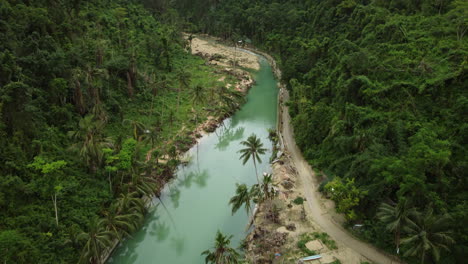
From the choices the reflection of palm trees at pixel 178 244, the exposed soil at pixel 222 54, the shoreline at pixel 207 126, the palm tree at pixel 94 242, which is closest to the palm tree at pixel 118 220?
the palm tree at pixel 94 242

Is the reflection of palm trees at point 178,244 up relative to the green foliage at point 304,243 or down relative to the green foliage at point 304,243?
down

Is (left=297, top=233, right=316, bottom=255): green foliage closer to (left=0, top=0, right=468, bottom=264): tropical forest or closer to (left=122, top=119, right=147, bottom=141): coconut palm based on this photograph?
(left=0, top=0, right=468, bottom=264): tropical forest

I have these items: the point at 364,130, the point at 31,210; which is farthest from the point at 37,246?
the point at 364,130

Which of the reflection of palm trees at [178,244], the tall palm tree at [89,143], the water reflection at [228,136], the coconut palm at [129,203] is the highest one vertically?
the tall palm tree at [89,143]

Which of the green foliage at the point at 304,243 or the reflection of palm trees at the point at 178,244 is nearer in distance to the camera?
the green foliage at the point at 304,243

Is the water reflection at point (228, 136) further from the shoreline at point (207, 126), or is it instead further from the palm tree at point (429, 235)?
the palm tree at point (429, 235)

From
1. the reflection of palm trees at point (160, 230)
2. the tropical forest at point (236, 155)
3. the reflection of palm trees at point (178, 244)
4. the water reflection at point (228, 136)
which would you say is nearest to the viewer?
the tropical forest at point (236, 155)
